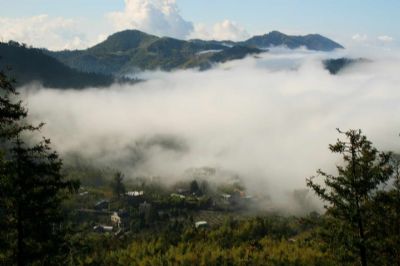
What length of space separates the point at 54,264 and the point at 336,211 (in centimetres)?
2278

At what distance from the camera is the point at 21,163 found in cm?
3541

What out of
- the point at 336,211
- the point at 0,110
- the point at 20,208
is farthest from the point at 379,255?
the point at 0,110

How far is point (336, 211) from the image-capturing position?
4166 cm

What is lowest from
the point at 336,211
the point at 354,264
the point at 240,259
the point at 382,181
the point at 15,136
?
the point at 240,259

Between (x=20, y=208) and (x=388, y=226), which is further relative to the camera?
(x=388, y=226)

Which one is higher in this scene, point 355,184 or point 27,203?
point 355,184

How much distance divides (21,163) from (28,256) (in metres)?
6.57

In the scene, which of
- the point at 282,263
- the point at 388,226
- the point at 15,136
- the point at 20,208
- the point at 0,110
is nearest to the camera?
the point at 0,110

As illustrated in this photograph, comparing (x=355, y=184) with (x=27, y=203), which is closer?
(x=27, y=203)

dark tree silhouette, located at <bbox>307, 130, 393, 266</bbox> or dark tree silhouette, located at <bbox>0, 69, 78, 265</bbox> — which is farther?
dark tree silhouette, located at <bbox>307, 130, 393, 266</bbox>

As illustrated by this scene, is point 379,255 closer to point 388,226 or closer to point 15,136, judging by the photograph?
point 388,226

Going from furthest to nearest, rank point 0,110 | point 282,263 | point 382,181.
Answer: point 282,263, point 382,181, point 0,110

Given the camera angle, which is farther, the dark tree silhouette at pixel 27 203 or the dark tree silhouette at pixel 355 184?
the dark tree silhouette at pixel 355 184

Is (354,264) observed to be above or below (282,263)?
above
